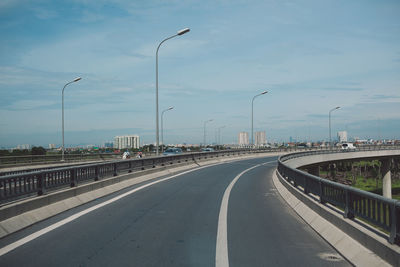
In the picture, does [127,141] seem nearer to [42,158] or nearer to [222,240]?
[42,158]

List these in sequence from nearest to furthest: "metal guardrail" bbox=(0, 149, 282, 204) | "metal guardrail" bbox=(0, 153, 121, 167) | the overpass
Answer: the overpass
"metal guardrail" bbox=(0, 149, 282, 204)
"metal guardrail" bbox=(0, 153, 121, 167)

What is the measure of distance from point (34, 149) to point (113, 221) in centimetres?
4667

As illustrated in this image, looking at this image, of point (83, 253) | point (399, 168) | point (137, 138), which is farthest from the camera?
point (137, 138)

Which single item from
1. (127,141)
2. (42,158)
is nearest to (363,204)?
(42,158)

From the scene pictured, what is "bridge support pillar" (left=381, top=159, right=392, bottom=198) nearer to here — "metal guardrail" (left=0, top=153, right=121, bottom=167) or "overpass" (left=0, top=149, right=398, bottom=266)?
"metal guardrail" (left=0, top=153, right=121, bottom=167)

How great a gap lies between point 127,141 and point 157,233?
548ft

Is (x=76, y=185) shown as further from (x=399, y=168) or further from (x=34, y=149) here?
(x=399, y=168)

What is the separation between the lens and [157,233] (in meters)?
8.12

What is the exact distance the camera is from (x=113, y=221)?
9.27 metres

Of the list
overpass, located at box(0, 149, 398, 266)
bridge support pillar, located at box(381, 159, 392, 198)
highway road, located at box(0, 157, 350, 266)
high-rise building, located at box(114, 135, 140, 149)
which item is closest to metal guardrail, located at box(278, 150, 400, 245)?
overpass, located at box(0, 149, 398, 266)

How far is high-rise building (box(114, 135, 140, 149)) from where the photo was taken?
169 meters

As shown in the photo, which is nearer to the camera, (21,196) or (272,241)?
(272,241)

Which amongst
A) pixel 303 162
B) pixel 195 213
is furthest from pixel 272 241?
pixel 303 162

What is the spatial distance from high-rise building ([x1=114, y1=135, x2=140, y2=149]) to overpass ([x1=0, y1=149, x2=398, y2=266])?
15303 centimetres
